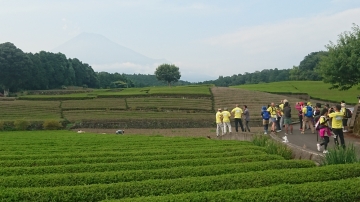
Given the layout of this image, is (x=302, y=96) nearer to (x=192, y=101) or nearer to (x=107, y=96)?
(x=192, y=101)

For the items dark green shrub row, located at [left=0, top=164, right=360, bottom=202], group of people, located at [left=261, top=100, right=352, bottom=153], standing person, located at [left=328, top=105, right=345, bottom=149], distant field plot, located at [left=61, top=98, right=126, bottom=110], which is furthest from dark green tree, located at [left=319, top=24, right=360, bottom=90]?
distant field plot, located at [left=61, top=98, right=126, bottom=110]

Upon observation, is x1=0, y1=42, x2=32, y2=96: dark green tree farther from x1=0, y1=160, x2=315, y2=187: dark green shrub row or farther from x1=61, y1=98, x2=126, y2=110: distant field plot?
x1=0, y1=160, x2=315, y2=187: dark green shrub row

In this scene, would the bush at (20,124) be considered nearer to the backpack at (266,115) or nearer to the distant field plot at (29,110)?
the distant field plot at (29,110)

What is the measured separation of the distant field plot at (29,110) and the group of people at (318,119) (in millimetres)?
32404

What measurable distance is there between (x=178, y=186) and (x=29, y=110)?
4689 centimetres

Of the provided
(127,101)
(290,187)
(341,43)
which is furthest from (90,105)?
(290,187)

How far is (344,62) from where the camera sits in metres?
24.5

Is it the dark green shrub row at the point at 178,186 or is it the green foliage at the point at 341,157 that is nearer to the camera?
the dark green shrub row at the point at 178,186

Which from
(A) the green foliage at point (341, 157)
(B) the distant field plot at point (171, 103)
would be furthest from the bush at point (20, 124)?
(A) the green foliage at point (341, 157)

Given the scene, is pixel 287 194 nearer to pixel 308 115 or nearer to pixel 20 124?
pixel 308 115

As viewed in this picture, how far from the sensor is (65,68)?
94188 mm

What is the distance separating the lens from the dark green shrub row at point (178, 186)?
6836 mm

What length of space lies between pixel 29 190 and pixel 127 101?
48931 millimetres

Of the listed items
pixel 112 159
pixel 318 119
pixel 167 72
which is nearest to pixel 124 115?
pixel 318 119
